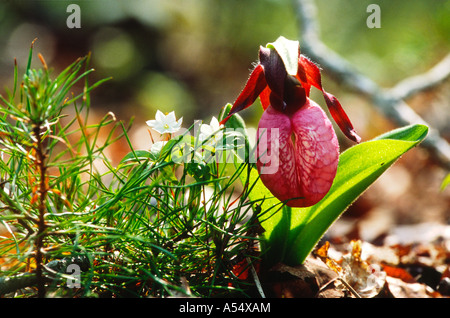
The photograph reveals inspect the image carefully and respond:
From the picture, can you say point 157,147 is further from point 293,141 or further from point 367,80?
point 367,80

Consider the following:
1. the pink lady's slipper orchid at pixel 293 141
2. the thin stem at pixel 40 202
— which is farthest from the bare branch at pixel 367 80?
the thin stem at pixel 40 202

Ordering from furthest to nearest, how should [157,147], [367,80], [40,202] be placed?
[367,80] < [157,147] < [40,202]

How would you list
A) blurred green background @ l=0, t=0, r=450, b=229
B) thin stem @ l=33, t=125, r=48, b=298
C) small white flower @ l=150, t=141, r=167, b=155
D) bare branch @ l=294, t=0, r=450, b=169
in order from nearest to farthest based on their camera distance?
thin stem @ l=33, t=125, r=48, b=298 → small white flower @ l=150, t=141, r=167, b=155 → bare branch @ l=294, t=0, r=450, b=169 → blurred green background @ l=0, t=0, r=450, b=229

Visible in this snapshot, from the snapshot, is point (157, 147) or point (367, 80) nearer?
point (157, 147)

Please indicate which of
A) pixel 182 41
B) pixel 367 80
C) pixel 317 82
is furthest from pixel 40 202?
pixel 182 41

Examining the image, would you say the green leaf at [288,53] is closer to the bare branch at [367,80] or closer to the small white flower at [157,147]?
the small white flower at [157,147]

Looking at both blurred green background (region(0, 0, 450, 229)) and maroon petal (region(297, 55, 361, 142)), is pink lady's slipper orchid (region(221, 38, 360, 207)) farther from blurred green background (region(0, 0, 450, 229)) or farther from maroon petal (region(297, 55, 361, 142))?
blurred green background (region(0, 0, 450, 229))

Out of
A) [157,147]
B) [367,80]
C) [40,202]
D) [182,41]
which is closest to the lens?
[40,202]

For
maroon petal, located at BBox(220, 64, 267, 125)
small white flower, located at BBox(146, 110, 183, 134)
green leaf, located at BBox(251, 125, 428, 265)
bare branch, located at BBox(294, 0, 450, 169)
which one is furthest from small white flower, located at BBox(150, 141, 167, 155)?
bare branch, located at BBox(294, 0, 450, 169)
